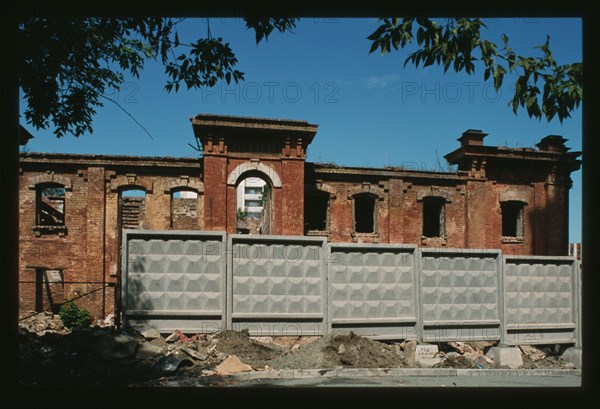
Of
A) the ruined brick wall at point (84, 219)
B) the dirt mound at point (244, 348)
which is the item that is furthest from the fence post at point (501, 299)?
the ruined brick wall at point (84, 219)

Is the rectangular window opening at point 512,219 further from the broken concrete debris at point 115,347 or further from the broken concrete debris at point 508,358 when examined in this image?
the broken concrete debris at point 115,347

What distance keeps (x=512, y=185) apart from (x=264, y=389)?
1975cm

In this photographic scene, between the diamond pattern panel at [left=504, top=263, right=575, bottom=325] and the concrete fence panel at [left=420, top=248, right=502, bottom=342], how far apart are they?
1.15 ft

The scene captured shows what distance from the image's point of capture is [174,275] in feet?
24.0

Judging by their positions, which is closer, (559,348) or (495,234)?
(559,348)

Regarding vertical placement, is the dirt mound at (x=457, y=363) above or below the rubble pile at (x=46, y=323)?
above

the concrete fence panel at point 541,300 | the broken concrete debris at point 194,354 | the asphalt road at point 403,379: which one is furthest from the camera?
the concrete fence panel at point 541,300

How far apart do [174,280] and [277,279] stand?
178cm

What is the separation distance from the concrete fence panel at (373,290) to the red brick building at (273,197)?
7.78m

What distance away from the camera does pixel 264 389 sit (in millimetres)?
2084

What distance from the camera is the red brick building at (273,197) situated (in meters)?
15.8

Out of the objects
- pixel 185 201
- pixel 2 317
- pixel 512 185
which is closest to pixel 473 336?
pixel 2 317

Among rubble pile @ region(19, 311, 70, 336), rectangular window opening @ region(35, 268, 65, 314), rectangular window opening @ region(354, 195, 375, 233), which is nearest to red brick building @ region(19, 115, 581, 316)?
rectangular window opening @ region(35, 268, 65, 314)

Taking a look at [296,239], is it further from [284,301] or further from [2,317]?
[2,317]
